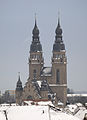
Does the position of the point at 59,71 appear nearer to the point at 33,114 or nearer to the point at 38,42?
the point at 38,42

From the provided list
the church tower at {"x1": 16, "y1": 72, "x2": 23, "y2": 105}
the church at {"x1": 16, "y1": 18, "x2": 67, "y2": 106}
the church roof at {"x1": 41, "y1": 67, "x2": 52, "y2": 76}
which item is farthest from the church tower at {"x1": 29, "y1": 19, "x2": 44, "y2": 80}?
the church tower at {"x1": 16, "y1": 72, "x2": 23, "y2": 105}

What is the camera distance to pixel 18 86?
436ft

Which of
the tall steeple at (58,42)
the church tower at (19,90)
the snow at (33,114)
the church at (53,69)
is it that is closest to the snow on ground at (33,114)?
the snow at (33,114)

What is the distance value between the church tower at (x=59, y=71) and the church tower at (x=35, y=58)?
3847 mm

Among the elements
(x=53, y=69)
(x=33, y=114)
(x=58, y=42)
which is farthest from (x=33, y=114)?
(x=53, y=69)

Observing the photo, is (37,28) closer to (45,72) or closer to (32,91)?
(45,72)

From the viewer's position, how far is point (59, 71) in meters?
138

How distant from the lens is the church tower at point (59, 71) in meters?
136

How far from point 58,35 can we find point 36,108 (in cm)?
9703

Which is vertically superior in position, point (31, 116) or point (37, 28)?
point (37, 28)

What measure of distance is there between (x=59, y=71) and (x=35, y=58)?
7.35m

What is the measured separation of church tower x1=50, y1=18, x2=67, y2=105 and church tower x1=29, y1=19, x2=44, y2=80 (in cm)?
385

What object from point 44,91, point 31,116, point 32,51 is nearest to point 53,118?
point 31,116

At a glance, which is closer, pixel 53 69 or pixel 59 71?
pixel 59 71
